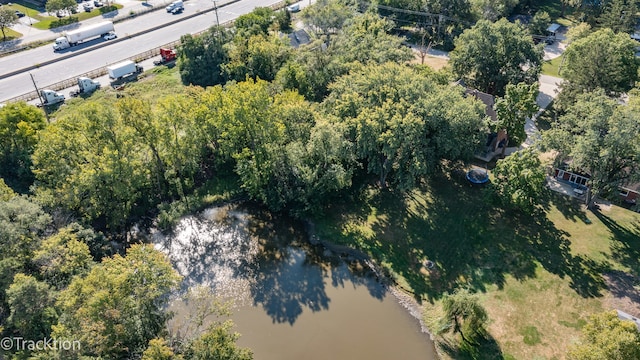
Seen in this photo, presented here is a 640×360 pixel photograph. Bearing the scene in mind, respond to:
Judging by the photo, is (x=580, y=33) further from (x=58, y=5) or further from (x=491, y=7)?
(x=58, y=5)

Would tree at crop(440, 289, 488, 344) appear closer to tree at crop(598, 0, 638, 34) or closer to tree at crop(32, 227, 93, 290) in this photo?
tree at crop(32, 227, 93, 290)

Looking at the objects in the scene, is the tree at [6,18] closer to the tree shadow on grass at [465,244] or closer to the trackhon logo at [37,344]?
the trackhon logo at [37,344]

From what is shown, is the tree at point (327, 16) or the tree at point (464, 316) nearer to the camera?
the tree at point (464, 316)

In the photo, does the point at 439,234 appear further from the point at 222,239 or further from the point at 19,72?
the point at 19,72

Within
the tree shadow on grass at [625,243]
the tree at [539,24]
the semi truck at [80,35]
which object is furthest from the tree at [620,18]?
the semi truck at [80,35]

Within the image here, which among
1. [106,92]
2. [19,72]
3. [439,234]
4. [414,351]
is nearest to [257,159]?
[439,234]

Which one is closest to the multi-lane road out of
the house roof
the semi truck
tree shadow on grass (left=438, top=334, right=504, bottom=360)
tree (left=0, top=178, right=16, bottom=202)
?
the semi truck
